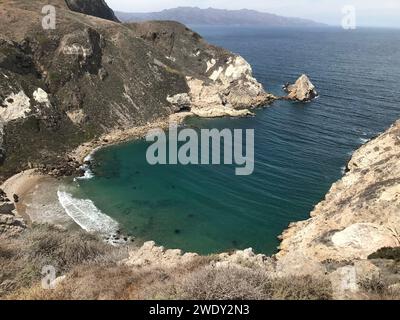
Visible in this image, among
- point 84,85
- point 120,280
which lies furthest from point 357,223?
point 84,85

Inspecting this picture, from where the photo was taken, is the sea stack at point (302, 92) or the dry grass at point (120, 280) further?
the sea stack at point (302, 92)

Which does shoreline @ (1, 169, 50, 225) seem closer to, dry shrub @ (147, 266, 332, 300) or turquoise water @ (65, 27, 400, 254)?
turquoise water @ (65, 27, 400, 254)

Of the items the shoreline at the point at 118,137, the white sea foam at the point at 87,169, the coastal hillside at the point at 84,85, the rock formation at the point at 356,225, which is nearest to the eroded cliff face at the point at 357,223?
the rock formation at the point at 356,225

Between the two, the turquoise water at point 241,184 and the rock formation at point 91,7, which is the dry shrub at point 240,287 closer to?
the turquoise water at point 241,184

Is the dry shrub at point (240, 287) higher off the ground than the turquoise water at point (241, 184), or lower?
higher

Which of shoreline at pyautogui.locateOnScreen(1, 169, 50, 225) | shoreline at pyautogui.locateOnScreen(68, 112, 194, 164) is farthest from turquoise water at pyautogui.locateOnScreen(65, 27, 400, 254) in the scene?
shoreline at pyautogui.locateOnScreen(1, 169, 50, 225)

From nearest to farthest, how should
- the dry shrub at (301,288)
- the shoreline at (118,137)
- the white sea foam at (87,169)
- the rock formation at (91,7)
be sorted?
the dry shrub at (301,288) → the white sea foam at (87,169) → the shoreline at (118,137) → the rock formation at (91,7)
